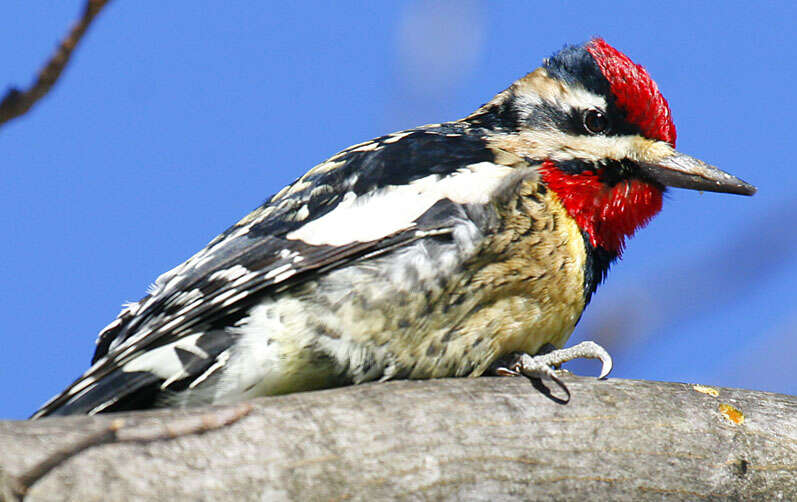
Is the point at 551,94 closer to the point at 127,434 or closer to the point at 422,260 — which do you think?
the point at 422,260

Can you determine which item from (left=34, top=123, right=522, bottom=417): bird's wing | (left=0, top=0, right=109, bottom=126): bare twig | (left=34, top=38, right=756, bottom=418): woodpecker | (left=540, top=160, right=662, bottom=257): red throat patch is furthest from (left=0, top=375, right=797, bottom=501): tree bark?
(left=0, top=0, right=109, bottom=126): bare twig

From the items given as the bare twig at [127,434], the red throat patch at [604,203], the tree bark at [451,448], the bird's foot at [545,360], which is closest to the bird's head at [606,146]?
the red throat patch at [604,203]

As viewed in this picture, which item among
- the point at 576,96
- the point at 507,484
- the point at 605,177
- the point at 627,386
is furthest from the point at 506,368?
the point at 576,96

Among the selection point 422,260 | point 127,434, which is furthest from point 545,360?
point 127,434

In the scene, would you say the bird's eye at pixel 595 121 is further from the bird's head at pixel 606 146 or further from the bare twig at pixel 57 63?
the bare twig at pixel 57 63

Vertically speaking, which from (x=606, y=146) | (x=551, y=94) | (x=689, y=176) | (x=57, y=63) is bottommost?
(x=689, y=176)

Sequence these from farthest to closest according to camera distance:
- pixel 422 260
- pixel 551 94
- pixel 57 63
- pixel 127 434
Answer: pixel 551 94, pixel 422 260, pixel 127 434, pixel 57 63

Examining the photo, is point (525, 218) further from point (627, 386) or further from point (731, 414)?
point (731, 414)
